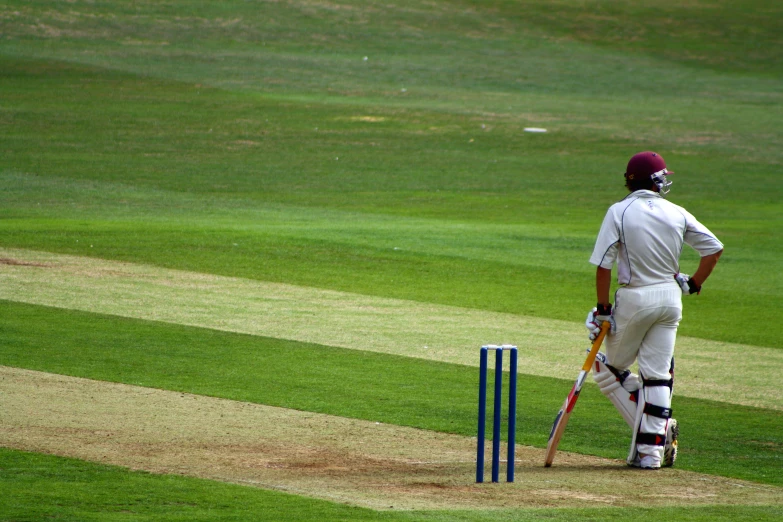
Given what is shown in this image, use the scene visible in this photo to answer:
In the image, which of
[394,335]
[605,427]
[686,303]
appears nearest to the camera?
[605,427]

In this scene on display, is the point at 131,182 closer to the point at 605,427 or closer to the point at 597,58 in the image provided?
the point at 605,427

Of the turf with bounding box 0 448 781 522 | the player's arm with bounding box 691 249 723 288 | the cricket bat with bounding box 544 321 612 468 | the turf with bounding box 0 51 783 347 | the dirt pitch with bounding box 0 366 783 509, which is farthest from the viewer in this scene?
the turf with bounding box 0 51 783 347

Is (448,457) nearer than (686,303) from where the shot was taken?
Yes

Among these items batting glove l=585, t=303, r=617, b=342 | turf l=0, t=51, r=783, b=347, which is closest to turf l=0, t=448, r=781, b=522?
batting glove l=585, t=303, r=617, b=342

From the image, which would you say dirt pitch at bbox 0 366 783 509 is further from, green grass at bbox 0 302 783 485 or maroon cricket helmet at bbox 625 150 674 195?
maroon cricket helmet at bbox 625 150 674 195

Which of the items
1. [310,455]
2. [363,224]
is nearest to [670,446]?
[310,455]

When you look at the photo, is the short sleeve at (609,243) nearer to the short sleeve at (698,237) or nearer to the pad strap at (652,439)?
the short sleeve at (698,237)

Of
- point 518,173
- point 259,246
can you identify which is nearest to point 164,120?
point 518,173

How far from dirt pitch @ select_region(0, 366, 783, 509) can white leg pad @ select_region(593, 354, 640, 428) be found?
14.4 inches

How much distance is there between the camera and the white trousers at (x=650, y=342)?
25.7ft

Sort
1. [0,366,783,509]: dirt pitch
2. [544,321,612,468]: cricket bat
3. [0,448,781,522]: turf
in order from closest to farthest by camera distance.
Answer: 1. [0,448,781,522]: turf
2. [0,366,783,509]: dirt pitch
3. [544,321,612,468]: cricket bat

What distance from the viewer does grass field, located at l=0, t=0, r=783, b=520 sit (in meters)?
7.85

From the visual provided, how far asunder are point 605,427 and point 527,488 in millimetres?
2163

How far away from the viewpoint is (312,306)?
13938mm
